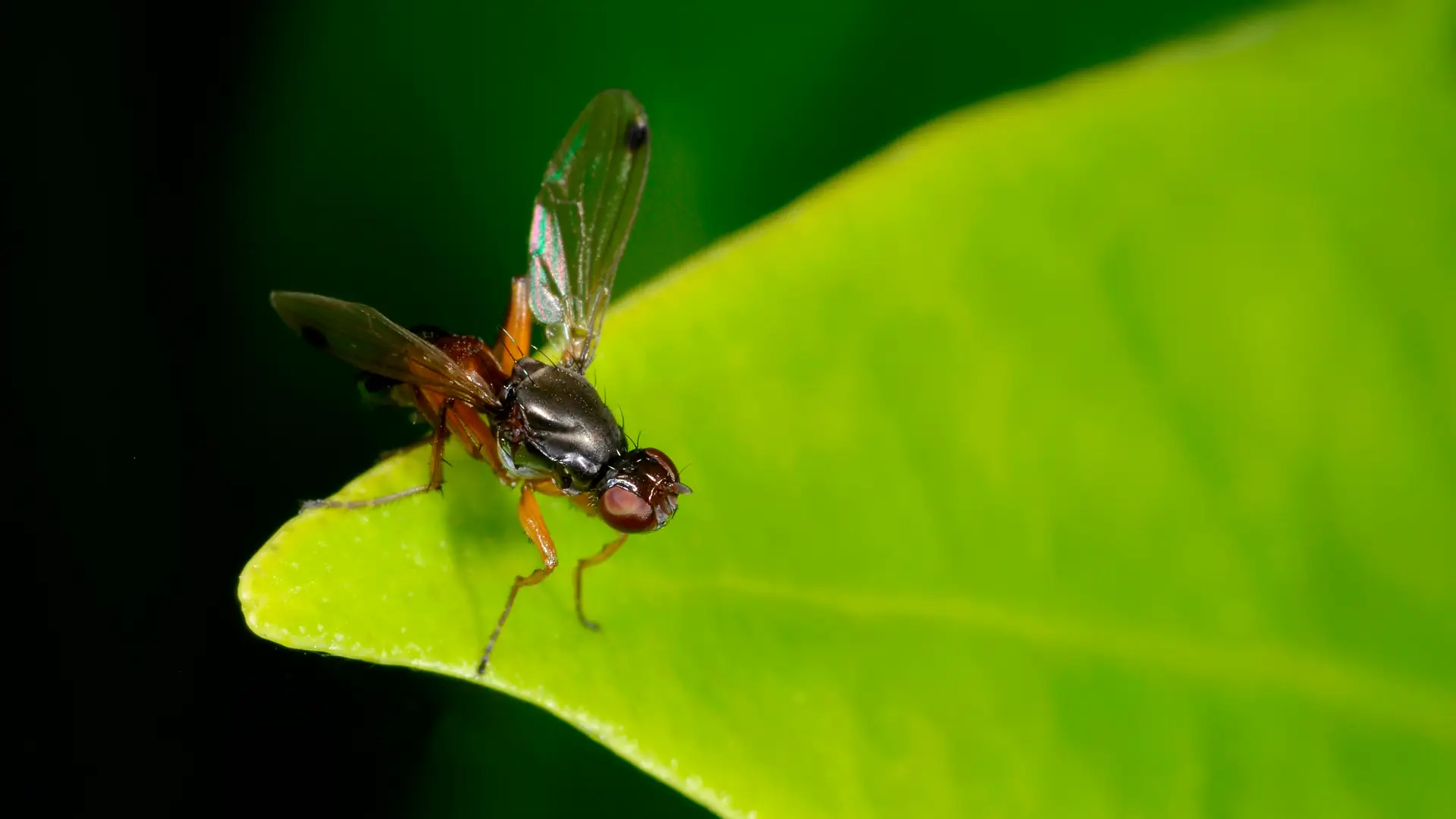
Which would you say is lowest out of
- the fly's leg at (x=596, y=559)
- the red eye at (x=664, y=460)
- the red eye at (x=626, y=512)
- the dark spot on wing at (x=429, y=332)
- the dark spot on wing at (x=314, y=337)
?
the fly's leg at (x=596, y=559)

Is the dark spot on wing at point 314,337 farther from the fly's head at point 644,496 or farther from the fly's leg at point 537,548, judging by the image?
the fly's head at point 644,496

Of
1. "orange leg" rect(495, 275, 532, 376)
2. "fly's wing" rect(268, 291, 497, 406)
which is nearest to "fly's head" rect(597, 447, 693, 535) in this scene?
"fly's wing" rect(268, 291, 497, 406)

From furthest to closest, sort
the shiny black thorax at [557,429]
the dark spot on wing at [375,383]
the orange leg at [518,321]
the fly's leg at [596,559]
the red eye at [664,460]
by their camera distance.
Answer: the orange leg at [518,321], the dark spot on wing at [375,383], the shiny black thorax at [557,429], the red eye at [664,460], the fly's leg at [596,559]

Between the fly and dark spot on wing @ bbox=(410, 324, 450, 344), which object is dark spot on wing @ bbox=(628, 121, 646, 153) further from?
dark spot on wing @ bbox=(410, 324, 450, 344)

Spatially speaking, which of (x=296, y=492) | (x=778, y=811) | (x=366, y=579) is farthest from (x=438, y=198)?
(x=778, y=811)

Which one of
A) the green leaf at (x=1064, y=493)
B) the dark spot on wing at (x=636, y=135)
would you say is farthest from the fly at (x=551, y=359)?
the green leaf at (x=1064, y=493)

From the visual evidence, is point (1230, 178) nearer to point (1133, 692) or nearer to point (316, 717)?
point (1133, 692)
